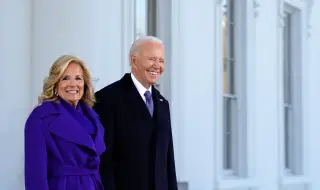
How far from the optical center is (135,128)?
4.18 meters

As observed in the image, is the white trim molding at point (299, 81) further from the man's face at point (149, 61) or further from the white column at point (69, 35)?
the man's face at point (149, 61)

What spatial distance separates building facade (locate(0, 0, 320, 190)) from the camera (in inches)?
203

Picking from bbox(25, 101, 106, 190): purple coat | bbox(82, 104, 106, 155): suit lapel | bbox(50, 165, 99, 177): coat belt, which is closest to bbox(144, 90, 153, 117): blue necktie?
bbox(82, 104, 106, 155): suit lapel

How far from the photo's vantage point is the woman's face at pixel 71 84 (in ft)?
12.2

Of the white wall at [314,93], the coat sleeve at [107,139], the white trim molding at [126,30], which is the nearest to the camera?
the coat sleeve at [107,139]

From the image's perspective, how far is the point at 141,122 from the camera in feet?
13.8

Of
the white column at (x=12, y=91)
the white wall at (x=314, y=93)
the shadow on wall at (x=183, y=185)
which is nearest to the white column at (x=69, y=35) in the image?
the white column at (x=12, y=91)

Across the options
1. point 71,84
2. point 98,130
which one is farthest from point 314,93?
point 71,84

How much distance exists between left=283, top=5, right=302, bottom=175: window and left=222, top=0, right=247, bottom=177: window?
2.03 m

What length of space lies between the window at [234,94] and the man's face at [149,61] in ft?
14.0

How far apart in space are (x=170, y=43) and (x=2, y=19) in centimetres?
222

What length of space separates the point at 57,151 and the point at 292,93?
742 cm

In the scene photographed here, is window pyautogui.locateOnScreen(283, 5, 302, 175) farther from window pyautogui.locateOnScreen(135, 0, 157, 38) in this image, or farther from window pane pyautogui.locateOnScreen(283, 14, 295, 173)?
window pyautogui.locateOnScreen(135, 0, 157, 38)

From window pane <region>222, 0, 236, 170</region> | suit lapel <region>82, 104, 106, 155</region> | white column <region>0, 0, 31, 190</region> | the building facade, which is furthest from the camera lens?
window pane <region>222, 0, 236, 170</region>
